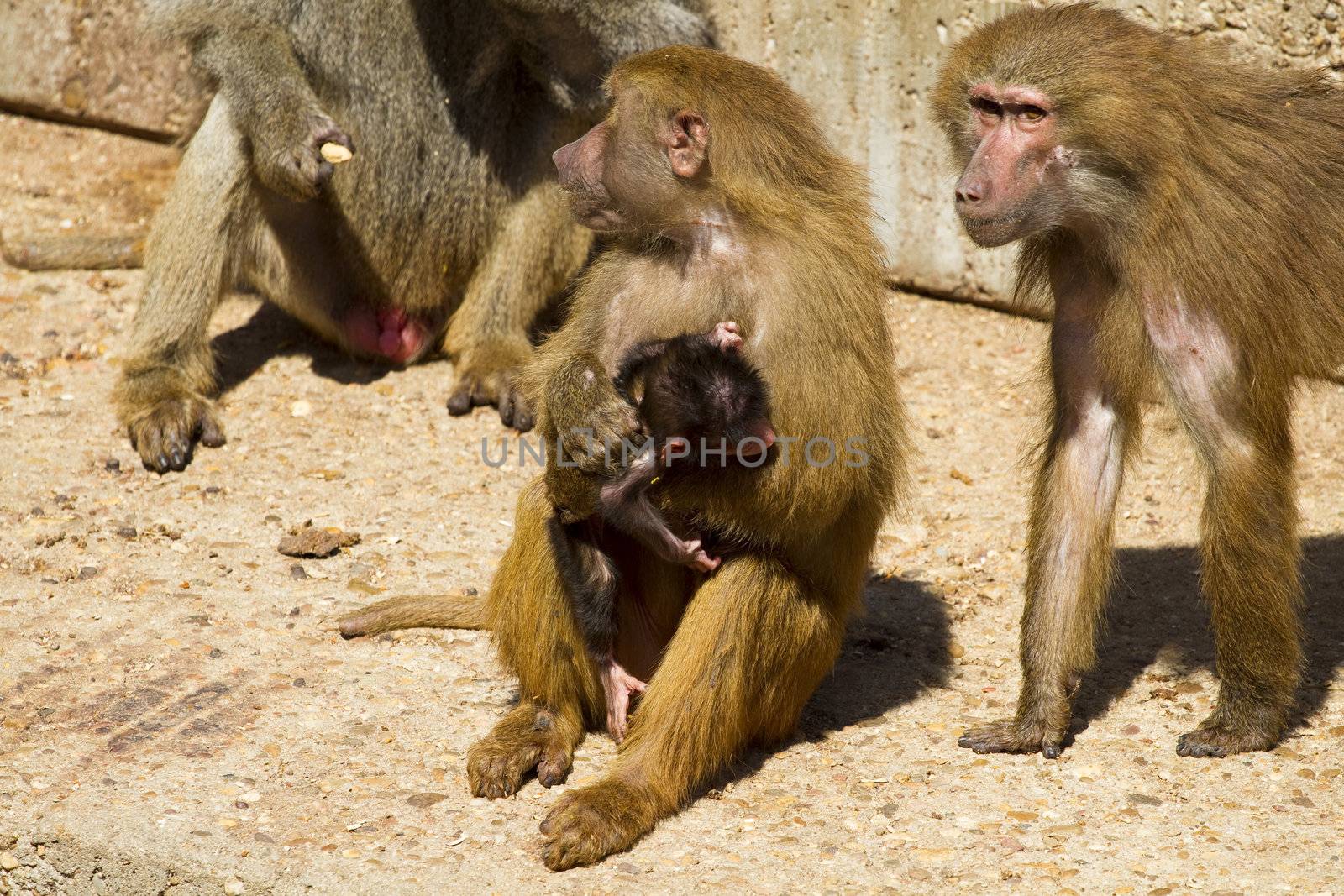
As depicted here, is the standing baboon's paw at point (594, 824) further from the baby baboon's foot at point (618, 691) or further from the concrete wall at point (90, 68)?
the concrete wall at point (90, 68)

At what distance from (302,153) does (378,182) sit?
1.40ft

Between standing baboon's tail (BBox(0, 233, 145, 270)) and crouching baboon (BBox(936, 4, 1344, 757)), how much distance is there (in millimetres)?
3806

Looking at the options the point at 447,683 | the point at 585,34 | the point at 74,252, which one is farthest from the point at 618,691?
the point at 74,252

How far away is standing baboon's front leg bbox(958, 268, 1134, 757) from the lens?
3.60 metres

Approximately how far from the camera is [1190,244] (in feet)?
10.8

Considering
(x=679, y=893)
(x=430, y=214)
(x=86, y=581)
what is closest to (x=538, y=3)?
(x=430, y=214)

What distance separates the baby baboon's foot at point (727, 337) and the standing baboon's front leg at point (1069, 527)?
893 millimetres

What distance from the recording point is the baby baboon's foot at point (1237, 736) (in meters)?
3.49

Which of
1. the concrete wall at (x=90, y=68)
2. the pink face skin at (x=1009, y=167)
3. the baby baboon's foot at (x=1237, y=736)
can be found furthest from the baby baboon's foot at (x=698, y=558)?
the concrete wall at (x=90, y=68)

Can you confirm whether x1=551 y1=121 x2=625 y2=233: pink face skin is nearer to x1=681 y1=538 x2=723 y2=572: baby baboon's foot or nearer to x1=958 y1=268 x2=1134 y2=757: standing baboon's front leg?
x1=681 y1=538 x2=723 y2=572: baby baboon's foot

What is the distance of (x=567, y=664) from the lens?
3.47 m

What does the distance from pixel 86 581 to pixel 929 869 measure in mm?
2371

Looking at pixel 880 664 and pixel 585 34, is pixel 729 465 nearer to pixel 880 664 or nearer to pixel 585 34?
pixel 880 664

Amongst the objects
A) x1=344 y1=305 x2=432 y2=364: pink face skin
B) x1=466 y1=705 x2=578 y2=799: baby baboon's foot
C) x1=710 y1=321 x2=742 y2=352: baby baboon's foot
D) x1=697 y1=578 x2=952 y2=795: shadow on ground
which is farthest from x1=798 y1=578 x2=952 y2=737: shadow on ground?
x1=344 y1=305 x2=432 y2=364: pink face skin
